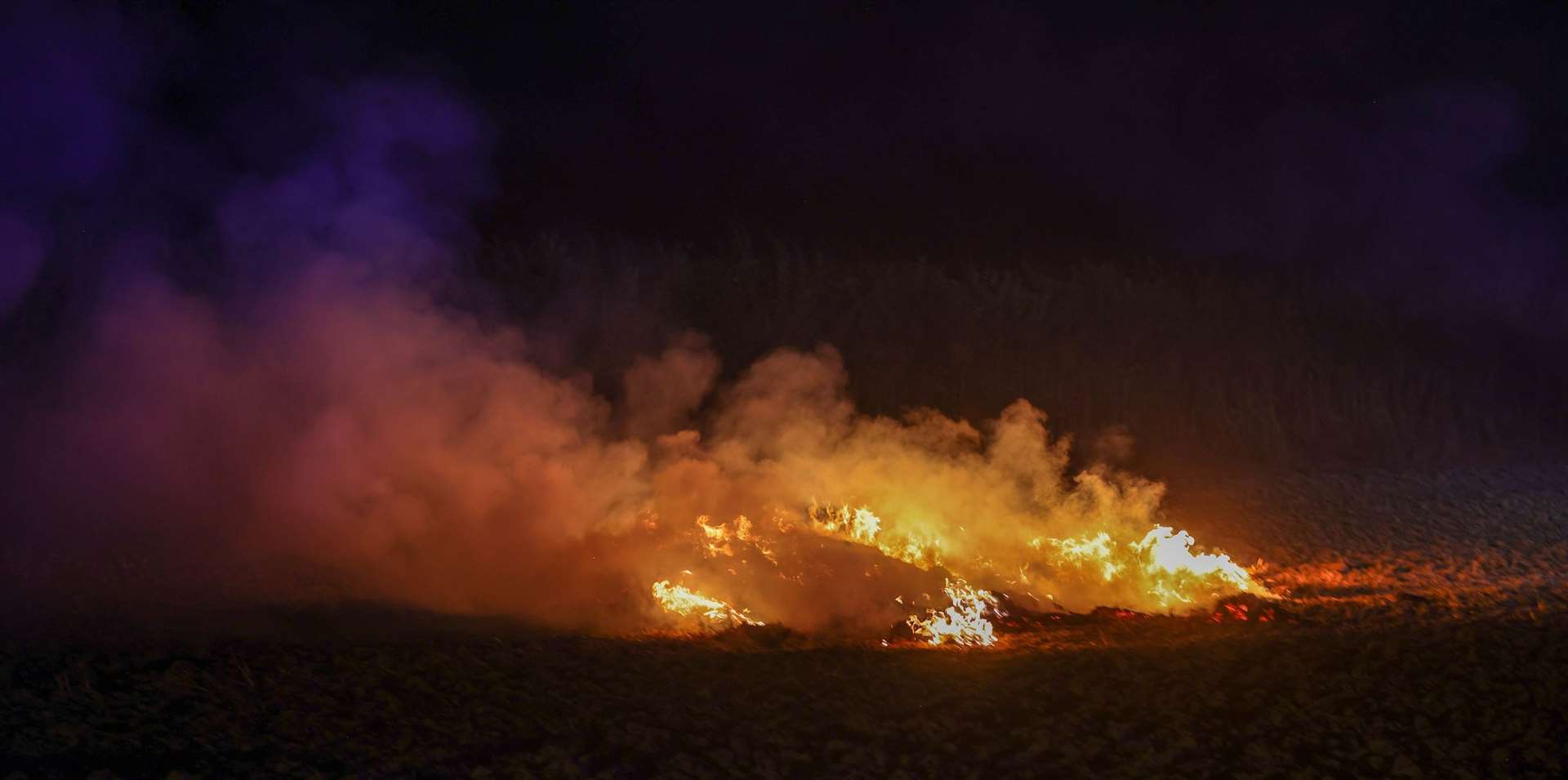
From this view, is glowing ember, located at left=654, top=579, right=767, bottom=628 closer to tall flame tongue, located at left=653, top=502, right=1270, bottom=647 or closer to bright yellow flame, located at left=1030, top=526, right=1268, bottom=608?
tall flame tongue, located at left=653, top=502, right=1270, bottom=647

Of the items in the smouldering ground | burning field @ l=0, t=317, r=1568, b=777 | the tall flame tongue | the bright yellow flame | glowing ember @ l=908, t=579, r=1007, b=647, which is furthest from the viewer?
the bright yellow flame

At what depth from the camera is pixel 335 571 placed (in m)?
8.96

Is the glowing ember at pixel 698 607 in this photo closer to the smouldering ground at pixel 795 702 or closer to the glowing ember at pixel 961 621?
the smouldering ground at pixel 795 702

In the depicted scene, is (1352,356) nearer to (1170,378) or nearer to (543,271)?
(1170,378)

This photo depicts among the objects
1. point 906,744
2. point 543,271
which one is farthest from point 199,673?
point 543,271

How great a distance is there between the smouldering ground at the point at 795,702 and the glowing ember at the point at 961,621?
0.93 feet

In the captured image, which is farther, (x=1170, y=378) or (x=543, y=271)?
(x=1170, y=378)

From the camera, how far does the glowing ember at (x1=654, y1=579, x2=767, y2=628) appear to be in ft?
28.1

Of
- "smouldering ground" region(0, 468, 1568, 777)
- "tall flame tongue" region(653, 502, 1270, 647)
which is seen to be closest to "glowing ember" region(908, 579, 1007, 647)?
"tall flame tongue" region(653, 502, 1270, 647)

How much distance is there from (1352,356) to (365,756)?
66.7 ft

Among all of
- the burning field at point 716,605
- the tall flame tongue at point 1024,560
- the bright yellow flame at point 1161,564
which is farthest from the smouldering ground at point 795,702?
the bright yellow flame at point 1161,564

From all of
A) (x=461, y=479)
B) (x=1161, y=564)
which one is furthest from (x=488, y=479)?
(x=1161, y=564)

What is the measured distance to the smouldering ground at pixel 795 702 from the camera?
5504mm

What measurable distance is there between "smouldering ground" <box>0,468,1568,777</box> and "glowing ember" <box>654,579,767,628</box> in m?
0.33
